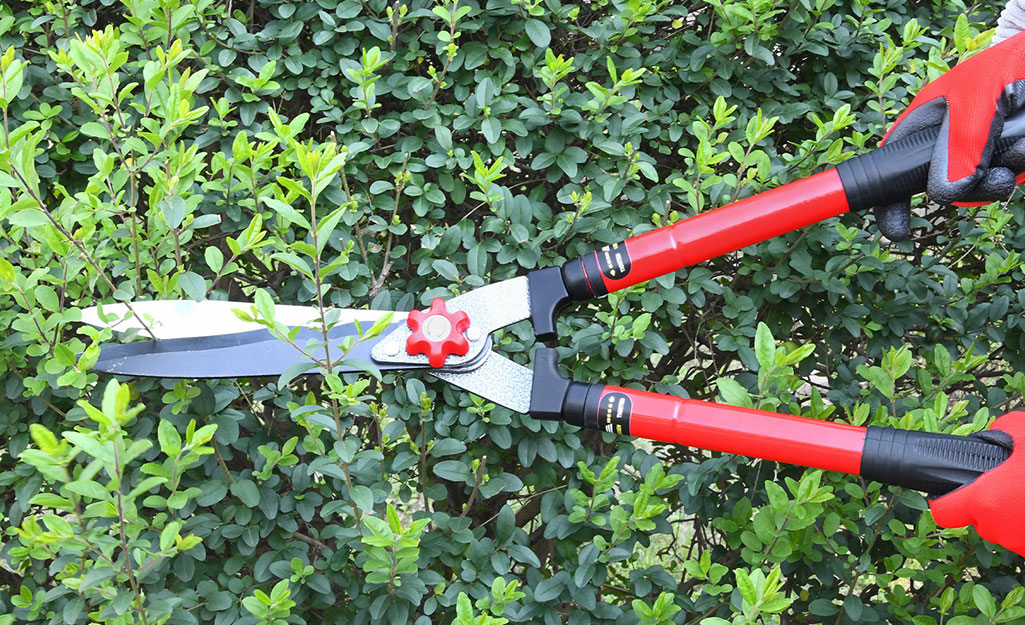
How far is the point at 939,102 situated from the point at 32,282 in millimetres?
2118

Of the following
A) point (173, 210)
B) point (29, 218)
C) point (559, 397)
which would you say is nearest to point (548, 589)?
point (559, 397)

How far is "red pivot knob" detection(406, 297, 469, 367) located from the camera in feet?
6.73

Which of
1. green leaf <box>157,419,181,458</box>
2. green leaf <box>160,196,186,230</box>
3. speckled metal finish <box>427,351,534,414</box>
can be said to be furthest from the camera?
speckled metal finish <box>427,351,534,414</box>

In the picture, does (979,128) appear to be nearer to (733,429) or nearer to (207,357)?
(733,429)

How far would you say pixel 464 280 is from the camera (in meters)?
2.30

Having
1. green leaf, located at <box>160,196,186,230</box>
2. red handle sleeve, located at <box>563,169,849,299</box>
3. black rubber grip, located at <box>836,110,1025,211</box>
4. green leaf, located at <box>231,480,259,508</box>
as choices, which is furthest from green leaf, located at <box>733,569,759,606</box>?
green leaf, located at <box>160,196,186,230</box>

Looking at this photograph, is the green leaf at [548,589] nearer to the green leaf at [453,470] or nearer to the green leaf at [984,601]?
the green leaf at [453,470]

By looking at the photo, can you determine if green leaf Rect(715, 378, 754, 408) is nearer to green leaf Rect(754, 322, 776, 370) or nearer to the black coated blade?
green leaf Rect(754, 322, 776, 370)

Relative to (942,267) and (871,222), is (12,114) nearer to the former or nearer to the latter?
(871,222)

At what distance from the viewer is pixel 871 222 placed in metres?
2.65

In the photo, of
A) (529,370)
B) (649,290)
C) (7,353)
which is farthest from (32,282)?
(649,290)

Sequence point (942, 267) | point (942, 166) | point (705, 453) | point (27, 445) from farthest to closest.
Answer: point (705, 453) < point (942, 267) < point (27, 445) < point (942, 166)

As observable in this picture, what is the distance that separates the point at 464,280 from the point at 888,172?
1072mm

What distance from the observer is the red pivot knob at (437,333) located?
205cm
